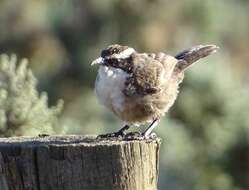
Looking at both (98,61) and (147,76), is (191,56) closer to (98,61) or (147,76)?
(147,76)

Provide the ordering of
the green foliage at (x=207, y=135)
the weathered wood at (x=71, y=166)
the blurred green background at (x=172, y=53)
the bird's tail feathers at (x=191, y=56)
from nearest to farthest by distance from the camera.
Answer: the weathered wood at (x=71, y=166) < the bird's tail feathers at (x=191, y=56) < the green foliage at (x=207, y=135) < the blurred green background at (x=172, y=53)

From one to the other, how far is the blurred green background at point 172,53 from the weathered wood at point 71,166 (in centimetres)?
583

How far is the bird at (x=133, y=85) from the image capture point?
6508 mm

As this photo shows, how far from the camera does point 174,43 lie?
14727 millimetres

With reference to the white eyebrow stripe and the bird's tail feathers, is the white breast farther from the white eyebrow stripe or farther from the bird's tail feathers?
the bird's tail feathers

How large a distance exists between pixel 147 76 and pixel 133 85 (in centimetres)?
24

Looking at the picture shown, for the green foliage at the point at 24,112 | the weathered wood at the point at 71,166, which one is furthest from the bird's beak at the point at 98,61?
the weathered wood at the point at 71,166

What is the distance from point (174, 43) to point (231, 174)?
413 cm

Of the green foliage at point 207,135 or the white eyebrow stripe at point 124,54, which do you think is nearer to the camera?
the white eyebrow stripe at point 124,54

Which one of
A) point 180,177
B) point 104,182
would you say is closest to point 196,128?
point 180,177

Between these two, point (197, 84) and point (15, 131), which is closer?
point (15, 131)

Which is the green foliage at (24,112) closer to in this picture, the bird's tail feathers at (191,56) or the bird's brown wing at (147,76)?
the bird's brown wing at (147,76)

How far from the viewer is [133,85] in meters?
6.69

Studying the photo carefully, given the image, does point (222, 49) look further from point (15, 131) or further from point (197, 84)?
point (15, 131)
